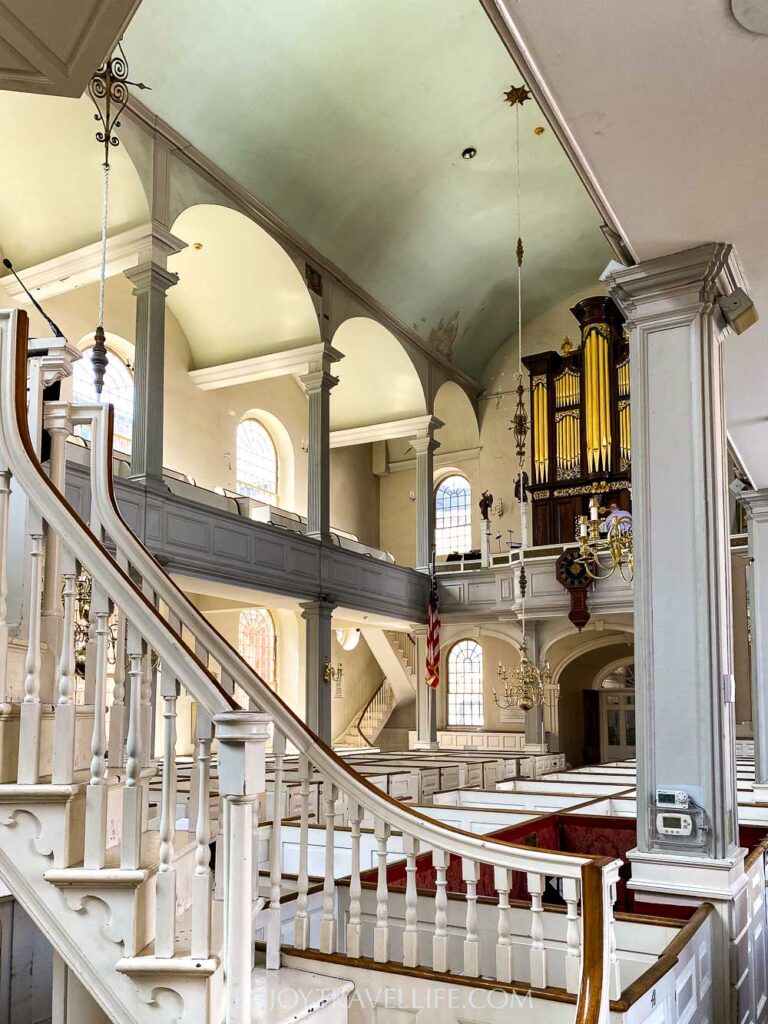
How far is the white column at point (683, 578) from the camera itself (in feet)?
12.0

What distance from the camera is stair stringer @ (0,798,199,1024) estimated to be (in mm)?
2531

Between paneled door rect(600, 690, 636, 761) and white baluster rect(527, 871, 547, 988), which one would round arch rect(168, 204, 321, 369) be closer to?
paneled door rect(600, 690, 636, 761)

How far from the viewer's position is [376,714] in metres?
18.7

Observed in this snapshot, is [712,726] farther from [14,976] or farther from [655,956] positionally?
[14,976]

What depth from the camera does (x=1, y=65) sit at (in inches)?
→ 92.4

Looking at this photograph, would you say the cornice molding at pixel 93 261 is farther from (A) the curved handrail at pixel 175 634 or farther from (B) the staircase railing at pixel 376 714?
(B) the staircase railing at pixel 376 714

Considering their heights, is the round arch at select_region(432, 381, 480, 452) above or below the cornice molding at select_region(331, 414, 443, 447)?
above

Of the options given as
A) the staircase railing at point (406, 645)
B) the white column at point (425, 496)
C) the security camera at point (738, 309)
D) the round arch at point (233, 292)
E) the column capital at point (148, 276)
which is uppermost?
the round arch at point (233, 292)

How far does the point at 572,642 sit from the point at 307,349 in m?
7.51

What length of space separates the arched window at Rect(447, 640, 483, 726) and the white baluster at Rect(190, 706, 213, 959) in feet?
53.6

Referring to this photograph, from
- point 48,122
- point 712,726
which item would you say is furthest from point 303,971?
point 48,122

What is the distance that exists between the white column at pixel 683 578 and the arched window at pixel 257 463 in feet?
41.1

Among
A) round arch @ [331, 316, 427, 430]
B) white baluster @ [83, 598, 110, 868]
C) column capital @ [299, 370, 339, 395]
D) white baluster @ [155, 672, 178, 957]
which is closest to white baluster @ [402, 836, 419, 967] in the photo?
white baluster @ [155, 672, 178, 957]

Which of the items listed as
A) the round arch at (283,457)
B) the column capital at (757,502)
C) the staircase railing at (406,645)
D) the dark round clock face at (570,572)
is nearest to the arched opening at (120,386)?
the round arch at (283,457)
